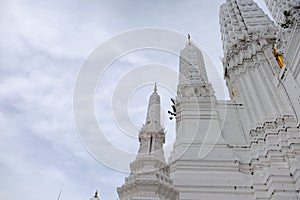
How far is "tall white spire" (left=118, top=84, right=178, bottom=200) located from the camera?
9.99 meters

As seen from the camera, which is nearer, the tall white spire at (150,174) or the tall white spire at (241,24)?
the tall white spire at (150,174)

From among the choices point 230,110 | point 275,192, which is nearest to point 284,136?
point 275,192

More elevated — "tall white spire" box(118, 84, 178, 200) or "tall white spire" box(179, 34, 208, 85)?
"tall white spire" box(179, 34, 208, 85)

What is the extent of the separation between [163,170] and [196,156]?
4318mm

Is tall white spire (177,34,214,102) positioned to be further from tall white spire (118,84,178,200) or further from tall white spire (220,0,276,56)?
tall white spire (118,84,178,200)

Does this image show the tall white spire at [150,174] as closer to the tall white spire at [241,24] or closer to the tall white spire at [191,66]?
the tall white spire at [191,66]

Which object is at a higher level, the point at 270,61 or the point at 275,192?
the point at 270,61

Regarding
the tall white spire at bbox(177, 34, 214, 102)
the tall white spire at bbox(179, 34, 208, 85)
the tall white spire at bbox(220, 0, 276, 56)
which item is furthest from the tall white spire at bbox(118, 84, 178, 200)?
the tall white spire at bbox(220, 0, 276, 56)

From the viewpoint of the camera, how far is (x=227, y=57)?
24.0 metres

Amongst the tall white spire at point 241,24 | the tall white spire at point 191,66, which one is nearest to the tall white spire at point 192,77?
the tall white spire at point 191,66

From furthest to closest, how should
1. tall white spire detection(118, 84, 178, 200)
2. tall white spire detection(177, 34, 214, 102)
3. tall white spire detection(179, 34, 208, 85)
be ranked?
tall white spire detection(179, 34, 208, 85) → tall white spire detection(177, 34, 214, 102) → tall white spire detection(118, 84, 178, 200)

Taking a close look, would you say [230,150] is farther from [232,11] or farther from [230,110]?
[232,11]

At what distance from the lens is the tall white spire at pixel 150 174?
9992mm

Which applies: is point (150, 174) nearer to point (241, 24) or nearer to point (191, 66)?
point (191, 66)
